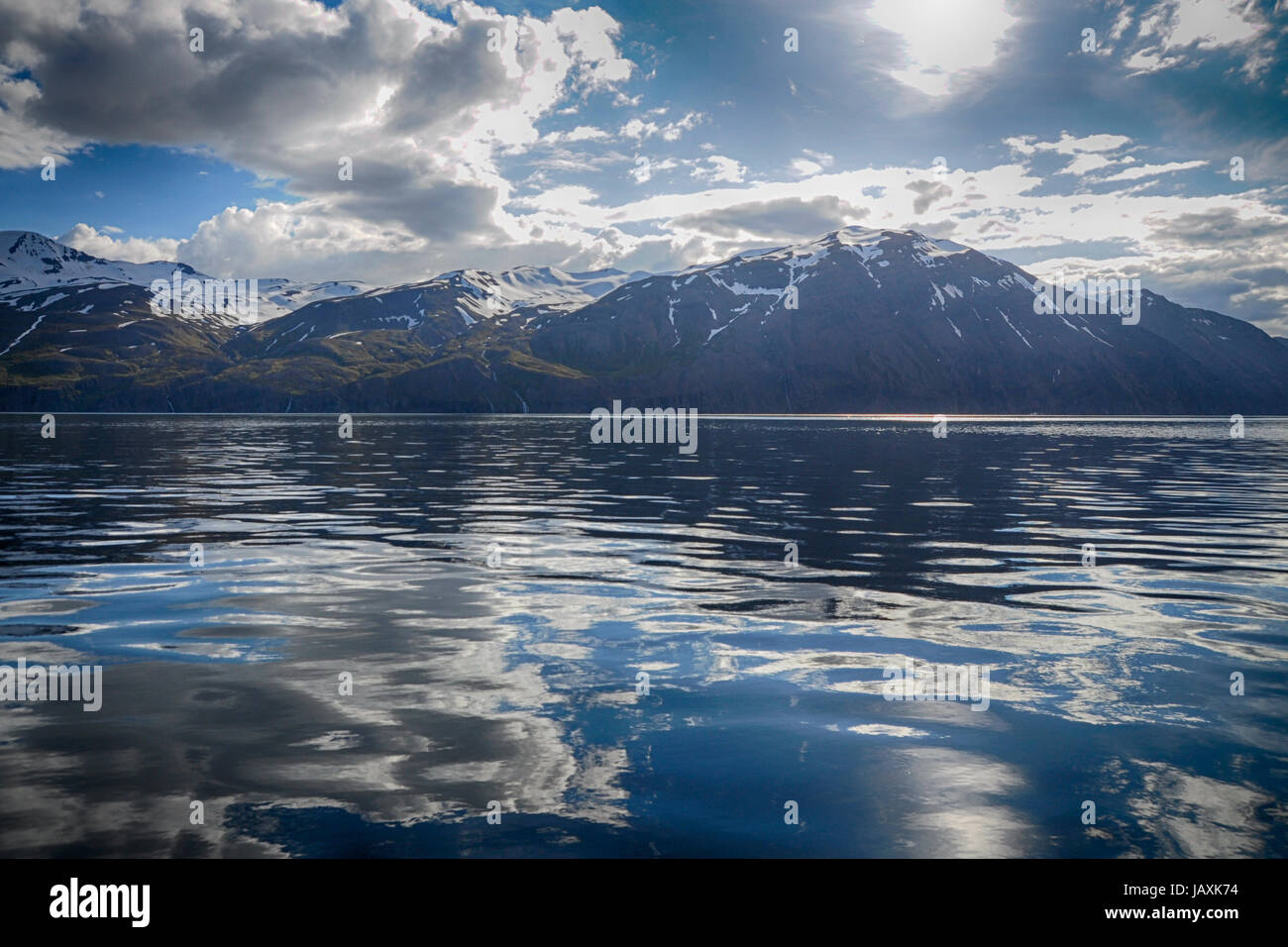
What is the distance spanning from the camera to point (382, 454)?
84.2 meters

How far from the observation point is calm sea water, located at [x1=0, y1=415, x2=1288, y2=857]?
31.7ft

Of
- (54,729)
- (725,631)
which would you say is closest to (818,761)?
(725,631)

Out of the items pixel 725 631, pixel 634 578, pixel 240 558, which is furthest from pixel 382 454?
pixel 725 631

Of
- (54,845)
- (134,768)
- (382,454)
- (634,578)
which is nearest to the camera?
(54,845)

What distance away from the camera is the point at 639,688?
1466 cm

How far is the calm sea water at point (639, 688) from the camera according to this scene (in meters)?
9.67
